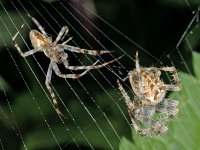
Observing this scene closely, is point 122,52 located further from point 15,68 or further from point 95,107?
point 15,68

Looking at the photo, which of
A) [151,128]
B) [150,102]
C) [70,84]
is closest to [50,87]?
[70,84]

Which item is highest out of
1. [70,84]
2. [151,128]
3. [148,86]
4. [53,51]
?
[53,51]

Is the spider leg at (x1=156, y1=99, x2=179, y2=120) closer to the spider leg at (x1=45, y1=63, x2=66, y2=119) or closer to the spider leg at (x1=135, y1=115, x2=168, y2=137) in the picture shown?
the spider leg at (x1=135, y1=115, x2=168, y2=137)

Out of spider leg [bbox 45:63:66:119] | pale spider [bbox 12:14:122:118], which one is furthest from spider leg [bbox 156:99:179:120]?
spider leg [bbox 45:63:66:119]

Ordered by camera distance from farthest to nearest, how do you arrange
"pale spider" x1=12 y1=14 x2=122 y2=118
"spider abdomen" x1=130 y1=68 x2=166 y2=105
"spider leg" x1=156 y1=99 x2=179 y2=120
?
"pale spider" x1=12 y1=14 x2=122 y2=118, "spider abdomen" x1=130 y1=68 x2=166 y2=105, "spider leg" x1=156 y1=99 x2=179 y2=120

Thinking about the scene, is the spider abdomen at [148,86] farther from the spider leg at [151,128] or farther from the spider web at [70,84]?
the spider web at [70,84]

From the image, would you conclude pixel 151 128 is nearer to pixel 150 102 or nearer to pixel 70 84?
pixel 150 102

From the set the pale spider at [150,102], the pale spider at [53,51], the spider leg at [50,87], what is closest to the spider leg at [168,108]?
the pale spider at [150,102]

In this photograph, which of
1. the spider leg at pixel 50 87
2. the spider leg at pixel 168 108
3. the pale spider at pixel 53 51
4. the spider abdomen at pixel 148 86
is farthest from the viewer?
the spider leg at pixel 50 87

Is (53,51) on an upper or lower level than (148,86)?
upper
